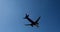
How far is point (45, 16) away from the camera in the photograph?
87.2 inches

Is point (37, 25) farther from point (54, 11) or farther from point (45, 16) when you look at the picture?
point (54, 11)

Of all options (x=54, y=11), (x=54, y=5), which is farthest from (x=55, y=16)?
(x=54, y=5)

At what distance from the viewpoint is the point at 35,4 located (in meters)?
2.23

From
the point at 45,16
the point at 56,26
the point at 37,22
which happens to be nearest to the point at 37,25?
the point at 37,22

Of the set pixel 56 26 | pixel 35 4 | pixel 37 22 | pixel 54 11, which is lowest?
pixel 56 26

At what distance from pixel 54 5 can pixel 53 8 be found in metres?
0.07

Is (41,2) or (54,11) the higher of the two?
(41,2)

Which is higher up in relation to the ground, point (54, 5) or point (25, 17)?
point (54, 5)

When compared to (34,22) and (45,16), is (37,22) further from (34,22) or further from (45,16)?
(45,16)

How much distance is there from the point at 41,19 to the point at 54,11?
35 cm

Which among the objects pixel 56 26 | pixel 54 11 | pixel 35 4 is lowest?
pixel 56 26

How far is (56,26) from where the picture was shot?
7.22ft

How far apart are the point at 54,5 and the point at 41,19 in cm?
44

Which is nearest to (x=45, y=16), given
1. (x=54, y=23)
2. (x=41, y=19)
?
(x=41, y=19)
